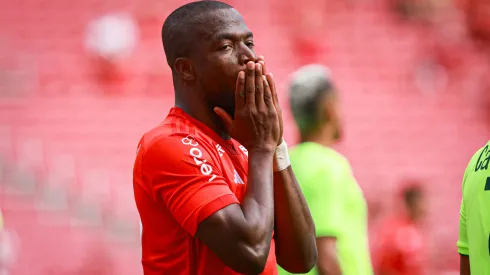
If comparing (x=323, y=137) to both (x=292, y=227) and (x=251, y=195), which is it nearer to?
(x=292, y=227)

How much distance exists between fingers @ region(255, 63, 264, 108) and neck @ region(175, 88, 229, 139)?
0.16 m

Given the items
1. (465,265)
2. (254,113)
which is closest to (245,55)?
(254,113)

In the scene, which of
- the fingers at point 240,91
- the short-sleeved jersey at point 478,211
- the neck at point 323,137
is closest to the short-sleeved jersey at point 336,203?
the neck at point 323,137

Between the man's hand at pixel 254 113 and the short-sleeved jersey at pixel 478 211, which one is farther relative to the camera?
the short-sleeved jersey at pixel 478 211

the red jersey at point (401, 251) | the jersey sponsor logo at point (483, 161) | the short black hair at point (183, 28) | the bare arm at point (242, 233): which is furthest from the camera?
the red jersey at point (401, 251)

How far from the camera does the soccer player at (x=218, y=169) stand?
6.28ft

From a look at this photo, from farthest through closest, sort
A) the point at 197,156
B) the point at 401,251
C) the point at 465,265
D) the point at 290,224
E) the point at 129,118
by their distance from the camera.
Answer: the point at 129,118
the point at 401,251
the point at 465,265
the point at 290,224
the point at 197,156

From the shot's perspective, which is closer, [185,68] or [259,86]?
[259,86]

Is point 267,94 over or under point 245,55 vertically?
under

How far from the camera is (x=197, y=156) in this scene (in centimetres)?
201

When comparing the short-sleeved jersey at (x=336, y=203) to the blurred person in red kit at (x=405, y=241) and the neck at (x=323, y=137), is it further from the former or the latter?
the blurred person in red kit at (x=405, y=241)

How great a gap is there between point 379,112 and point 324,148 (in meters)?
4.84

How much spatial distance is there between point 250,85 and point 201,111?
0.62ft

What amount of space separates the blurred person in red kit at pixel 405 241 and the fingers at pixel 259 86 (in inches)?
190
